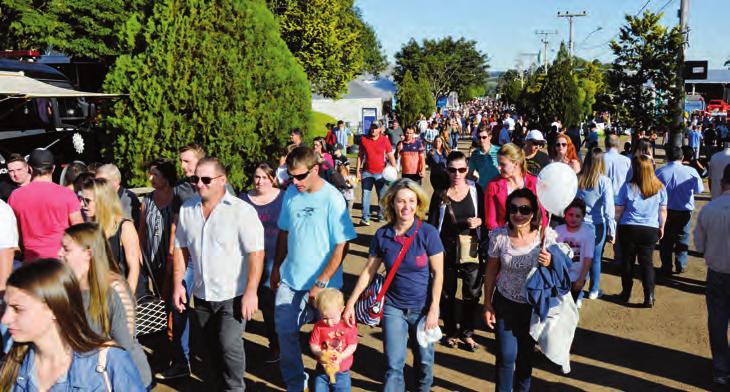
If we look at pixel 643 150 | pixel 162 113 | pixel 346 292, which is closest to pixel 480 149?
pixel 643 150

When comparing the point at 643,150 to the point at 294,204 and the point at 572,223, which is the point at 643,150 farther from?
the point at 294,204

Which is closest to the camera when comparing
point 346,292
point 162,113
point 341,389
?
point 341,389

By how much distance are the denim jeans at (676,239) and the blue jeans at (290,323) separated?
578 cm

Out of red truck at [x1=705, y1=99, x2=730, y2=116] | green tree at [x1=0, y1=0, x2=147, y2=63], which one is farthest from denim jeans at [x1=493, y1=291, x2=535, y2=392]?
red truck at [x1=705, y1=99, x2=730, y2=116]

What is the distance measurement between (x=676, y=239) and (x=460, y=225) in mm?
4487

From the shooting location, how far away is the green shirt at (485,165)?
26.0 feet

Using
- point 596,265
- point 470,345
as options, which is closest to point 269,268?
point 470,345

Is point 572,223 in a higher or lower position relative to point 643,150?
lower

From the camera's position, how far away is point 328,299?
428 cm

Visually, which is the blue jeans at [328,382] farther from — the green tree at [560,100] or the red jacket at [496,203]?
the green tree at [560,100]

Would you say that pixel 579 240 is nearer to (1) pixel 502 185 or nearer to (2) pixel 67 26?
(1) pixel 502 185

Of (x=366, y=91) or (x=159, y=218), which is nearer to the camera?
(x=159, y=218)

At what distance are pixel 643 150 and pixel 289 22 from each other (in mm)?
37253

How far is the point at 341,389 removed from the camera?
14.3 feet
